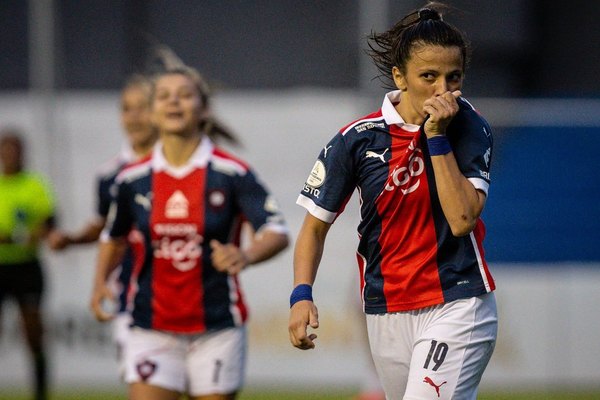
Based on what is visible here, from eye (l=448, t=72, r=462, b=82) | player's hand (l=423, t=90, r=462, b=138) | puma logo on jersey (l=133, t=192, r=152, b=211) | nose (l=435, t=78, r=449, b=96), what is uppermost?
eye (l=448, t=72, r=462, b=82)

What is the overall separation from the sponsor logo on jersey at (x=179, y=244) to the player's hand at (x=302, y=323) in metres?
1.67

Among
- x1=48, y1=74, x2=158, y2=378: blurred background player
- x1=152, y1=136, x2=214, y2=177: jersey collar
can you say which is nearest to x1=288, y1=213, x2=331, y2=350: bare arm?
x1=152, y1=136, x2=214, y2=177: jersey collar

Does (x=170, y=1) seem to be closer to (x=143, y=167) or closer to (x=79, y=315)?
(x=79, y=315)

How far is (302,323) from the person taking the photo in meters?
4.32

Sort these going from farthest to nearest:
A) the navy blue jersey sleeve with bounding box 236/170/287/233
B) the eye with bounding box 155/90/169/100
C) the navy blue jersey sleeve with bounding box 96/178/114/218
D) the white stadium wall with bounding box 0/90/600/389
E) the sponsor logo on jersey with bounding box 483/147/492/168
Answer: the white stadium wall with bounding box 0/90/600/389 < the navy blue jersey sleeve with bounding box 96/178/114/218 < the eye with bounding box 155/90/169/100 < the navy blue jersey sleeve with bounding box 236/170/287/233 < the sponsor logo on jersey with bounding box 483/147/492/168

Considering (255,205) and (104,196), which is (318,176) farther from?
(104,196)

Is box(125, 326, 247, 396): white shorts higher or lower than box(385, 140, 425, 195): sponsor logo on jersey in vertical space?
lower

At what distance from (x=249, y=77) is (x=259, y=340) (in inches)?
157

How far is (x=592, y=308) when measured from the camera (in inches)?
462

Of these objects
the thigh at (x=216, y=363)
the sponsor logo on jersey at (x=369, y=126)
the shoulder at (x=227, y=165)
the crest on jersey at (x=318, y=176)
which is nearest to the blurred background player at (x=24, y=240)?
the shoulder at (x=227, y=165)

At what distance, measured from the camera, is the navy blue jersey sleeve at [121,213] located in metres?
6.27

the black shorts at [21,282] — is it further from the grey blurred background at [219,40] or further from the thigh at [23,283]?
the grey blurred background at [219,40]

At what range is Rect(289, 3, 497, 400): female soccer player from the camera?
443 centimetres

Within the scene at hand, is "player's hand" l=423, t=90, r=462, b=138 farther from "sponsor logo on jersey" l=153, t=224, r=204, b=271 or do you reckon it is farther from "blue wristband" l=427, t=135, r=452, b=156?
"sponsor logo on jersey" l=153, t=224, r=204, b=271
